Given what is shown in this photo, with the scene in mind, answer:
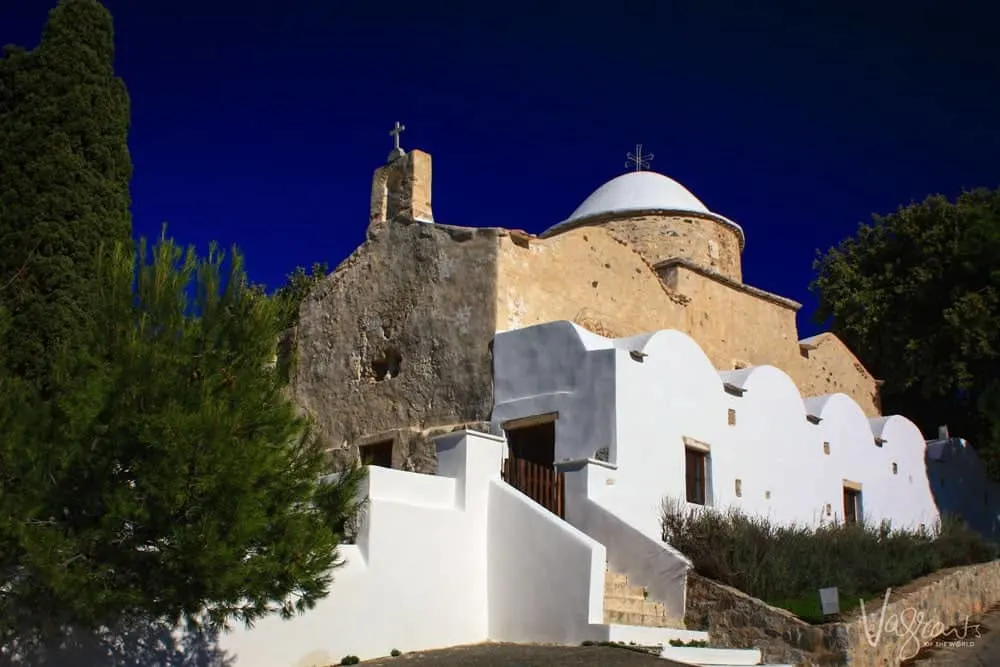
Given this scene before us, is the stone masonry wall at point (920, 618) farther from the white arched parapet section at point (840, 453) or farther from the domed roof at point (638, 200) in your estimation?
the domed roof at point (638, 200)

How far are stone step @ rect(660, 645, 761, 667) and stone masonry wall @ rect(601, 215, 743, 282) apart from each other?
1233 cm

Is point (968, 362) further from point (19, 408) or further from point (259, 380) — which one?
point (19, 408)

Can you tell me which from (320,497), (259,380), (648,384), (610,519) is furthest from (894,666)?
(259,380)

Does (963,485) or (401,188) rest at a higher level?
(401,188)

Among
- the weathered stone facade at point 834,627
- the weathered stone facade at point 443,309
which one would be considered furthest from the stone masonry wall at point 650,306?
the weathered stone facade at point 834,627

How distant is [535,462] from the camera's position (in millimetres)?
15727

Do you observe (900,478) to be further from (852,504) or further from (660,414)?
(660,414)

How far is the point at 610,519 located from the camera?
1312cm

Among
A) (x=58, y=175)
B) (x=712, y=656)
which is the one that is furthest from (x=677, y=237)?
(x=58, y=175)

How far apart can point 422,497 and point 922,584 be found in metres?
7.06

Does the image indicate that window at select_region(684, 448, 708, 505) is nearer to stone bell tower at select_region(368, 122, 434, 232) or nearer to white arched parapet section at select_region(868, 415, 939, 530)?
white arched parapet section at select_region(868, 415, 939, 530)

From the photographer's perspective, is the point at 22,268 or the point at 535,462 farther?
the point at 535,462

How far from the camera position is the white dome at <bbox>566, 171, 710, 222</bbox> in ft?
77.1

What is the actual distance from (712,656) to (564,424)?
4.74 meters
